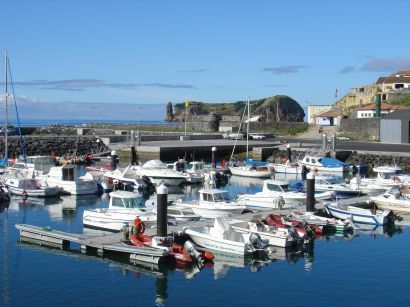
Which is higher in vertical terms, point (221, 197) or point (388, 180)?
point (388, 180)

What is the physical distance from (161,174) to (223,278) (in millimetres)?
27414

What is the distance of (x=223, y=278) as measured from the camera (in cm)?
2317

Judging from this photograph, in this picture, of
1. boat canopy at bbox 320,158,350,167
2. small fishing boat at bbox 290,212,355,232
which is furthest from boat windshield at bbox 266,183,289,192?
boat canopy at bbox 320,158,350,167

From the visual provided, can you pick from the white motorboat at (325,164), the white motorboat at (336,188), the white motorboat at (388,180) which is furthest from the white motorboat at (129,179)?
the white motorboat at (325,164)

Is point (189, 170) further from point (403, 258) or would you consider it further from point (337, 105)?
point (337, 105)

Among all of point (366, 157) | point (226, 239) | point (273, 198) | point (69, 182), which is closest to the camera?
point (226, 239)

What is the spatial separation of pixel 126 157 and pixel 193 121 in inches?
1515

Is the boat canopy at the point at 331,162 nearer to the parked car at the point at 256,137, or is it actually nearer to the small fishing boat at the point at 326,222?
the small fishing boat at the point at 326,222

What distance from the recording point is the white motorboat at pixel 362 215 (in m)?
32.8

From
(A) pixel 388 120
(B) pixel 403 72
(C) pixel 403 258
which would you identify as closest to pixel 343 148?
(A) pixel 388 120

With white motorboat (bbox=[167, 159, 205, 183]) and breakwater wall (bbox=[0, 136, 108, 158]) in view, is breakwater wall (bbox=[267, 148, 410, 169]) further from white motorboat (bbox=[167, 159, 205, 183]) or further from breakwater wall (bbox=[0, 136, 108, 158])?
breakwater wall (bbox=[0, 136, 108, 158])

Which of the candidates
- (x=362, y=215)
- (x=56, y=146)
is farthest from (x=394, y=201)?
(x=56, y=146)

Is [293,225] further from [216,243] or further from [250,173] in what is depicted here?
[250,173]

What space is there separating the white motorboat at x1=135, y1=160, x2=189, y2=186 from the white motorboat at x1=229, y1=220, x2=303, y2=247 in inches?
825
